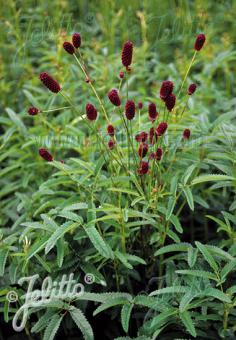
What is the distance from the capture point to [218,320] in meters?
1.67

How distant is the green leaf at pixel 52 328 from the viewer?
4.82 feet

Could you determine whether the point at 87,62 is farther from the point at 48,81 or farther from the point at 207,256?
the point at 207,256

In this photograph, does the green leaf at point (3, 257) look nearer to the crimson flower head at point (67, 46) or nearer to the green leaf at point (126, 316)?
the green leaf at point (126, 316)

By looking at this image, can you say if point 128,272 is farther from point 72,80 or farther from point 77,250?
point 72,80

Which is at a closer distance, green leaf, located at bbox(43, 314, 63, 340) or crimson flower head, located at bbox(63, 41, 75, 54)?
green leaf, located at bbox(43, 314, 63, 340)

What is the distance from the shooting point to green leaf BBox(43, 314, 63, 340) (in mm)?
1469

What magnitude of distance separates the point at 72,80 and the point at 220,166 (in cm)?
136

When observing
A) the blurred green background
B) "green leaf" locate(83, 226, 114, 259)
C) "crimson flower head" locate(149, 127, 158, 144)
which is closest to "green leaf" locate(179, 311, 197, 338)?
"green leaf" locate(83, 226, 114, 259)

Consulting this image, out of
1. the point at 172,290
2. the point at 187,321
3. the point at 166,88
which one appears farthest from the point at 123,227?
the point at 166,88

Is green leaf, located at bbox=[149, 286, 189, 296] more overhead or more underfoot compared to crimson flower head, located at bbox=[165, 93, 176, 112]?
more underfoot

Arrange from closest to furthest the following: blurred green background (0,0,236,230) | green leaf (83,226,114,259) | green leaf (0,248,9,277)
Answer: green leaf (83,226,114,259)
green leaf (0,248,9,277)
blurred green background (0,0,236,230)

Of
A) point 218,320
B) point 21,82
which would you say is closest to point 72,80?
point 21,82

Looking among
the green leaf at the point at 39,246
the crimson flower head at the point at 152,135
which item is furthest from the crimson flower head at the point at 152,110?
the green leaf at the point at 39,246

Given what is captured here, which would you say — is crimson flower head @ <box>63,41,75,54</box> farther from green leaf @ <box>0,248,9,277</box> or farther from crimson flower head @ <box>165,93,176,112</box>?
green leaf @ <box>0,248,9,277</box>
